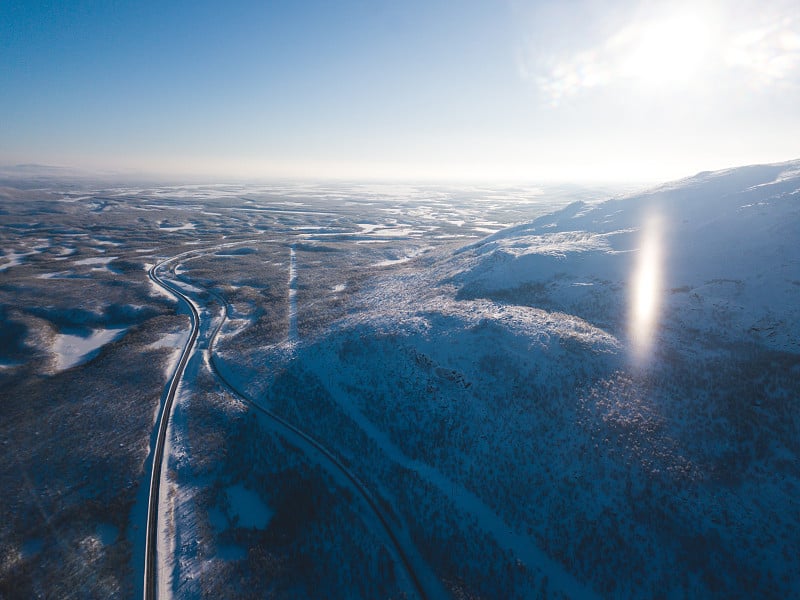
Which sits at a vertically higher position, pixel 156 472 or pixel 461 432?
pixel 461 432

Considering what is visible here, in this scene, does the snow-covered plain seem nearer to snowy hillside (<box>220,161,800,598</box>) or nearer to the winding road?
snowy hillside (<box>220,161,800,598</box>)

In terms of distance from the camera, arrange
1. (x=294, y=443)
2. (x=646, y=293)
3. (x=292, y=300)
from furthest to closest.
Answer: 1. (x=292, y=300)
2. (x=646, y=293)
3. (x=294, y=443)

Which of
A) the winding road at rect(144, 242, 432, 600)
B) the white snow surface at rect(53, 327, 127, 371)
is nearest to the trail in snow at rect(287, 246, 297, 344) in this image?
the winding road at rect(144, 242, 432, 600)

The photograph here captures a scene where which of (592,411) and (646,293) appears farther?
(646,293)

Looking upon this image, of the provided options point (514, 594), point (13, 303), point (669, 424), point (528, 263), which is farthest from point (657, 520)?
point (13, 303)

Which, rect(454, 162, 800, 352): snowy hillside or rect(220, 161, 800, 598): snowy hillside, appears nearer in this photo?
rect(220, 161, 800, 598): snowy hillside

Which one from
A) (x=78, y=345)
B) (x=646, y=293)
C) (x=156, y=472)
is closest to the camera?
(x=156, y=472)

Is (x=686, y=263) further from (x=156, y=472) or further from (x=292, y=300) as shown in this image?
(x=156, y=472)

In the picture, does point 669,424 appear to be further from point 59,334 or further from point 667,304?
point 59,334

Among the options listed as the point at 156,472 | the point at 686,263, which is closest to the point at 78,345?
the point at 156,472
